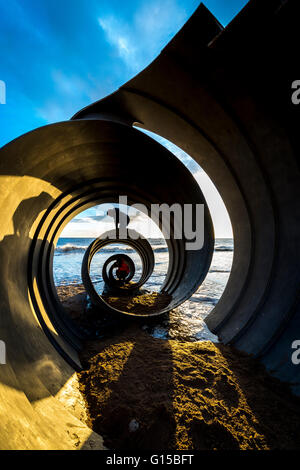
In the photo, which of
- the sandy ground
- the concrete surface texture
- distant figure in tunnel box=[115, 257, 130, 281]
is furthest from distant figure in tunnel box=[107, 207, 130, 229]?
the sandy ground

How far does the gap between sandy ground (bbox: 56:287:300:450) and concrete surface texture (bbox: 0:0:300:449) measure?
244mm

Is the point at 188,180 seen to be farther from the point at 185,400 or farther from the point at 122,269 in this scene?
the point at 122,269

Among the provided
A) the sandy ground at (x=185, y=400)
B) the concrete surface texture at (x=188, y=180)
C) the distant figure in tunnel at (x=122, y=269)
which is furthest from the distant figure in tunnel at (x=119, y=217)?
the sandy ground at (x=185, y=400)

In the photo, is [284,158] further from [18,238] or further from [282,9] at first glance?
[18,238]

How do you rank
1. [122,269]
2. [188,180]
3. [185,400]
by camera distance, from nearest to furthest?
[185,400] < [188,180] < [122,269]

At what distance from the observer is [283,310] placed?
264 centimetres

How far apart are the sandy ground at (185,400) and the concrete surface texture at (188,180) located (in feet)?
0.80

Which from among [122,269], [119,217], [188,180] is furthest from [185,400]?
[122,269]

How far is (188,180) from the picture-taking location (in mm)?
3760

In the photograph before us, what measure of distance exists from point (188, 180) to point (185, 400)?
3.53 meters

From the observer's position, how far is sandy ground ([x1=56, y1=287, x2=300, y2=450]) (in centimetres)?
161

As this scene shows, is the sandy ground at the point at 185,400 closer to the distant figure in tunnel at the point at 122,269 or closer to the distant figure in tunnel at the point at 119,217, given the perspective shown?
the distant figure in tunnel at the point at 119,217

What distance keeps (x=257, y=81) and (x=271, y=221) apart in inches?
83.3

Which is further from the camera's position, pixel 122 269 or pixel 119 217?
pixel 122 269
